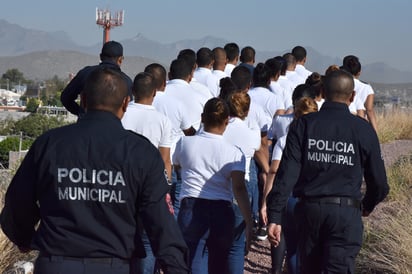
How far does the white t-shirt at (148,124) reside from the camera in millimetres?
6598

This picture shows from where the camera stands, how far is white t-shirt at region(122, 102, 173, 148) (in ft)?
21.6

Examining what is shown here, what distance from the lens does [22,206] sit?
13.5ft

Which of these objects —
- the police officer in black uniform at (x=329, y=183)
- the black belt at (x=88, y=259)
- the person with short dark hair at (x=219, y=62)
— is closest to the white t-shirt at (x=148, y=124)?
the police officer in black uniform at (x=329, y=183)

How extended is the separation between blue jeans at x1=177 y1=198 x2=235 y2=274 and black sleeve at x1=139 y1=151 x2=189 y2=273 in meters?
2.08

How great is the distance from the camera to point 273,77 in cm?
1023

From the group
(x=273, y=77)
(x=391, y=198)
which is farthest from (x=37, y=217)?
(x=391, y=198)

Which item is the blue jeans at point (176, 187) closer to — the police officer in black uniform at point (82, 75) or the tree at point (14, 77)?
the police officer in black uniform at point (82, 75)

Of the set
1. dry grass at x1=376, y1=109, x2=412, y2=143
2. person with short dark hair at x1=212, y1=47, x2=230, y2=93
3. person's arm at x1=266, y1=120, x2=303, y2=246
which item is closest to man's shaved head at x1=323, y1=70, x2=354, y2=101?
person's arm at x1=266, y1=120, x2=303, y2=246

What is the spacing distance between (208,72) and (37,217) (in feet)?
20.9

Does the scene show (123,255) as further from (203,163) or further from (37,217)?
(203,163)

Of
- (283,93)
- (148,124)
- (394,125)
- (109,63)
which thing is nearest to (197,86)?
(283,93)

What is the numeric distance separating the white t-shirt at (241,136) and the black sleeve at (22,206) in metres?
3.27

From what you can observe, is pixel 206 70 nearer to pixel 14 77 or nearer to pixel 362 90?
pixel 362 90

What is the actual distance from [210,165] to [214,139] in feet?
0.65
